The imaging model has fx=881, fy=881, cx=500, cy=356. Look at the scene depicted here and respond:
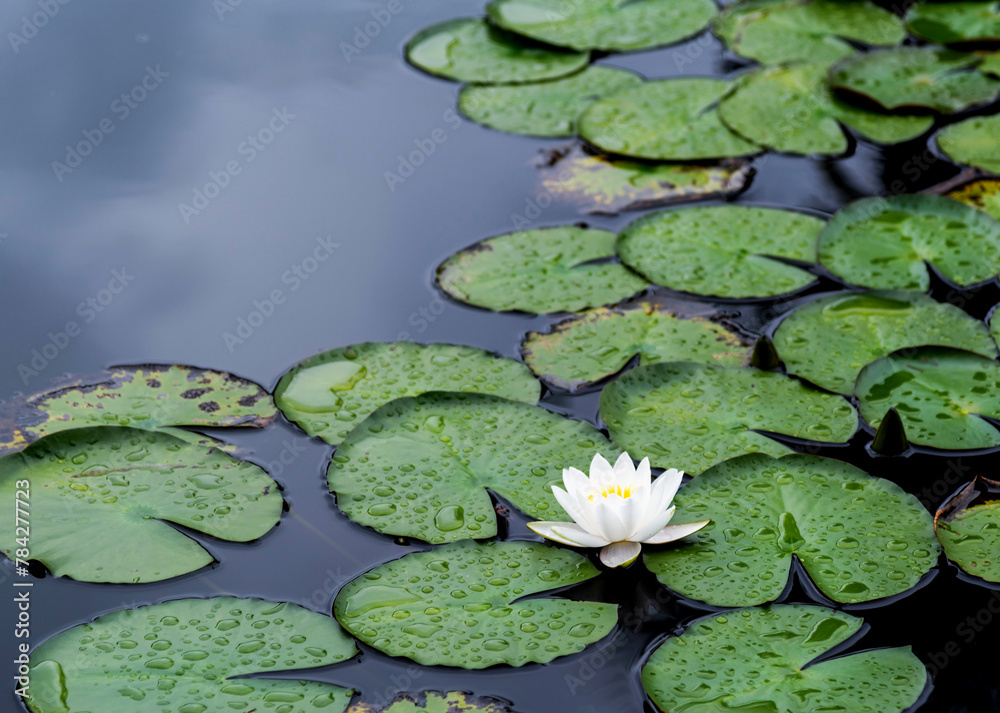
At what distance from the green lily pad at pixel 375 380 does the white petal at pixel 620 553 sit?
58cm

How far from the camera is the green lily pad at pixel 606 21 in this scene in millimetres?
4375

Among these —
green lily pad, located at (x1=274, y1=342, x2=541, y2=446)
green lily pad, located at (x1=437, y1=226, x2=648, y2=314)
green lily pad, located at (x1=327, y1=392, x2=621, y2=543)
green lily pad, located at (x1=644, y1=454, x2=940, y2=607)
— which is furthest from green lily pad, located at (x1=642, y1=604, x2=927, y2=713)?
green lily pad, located at (x1=437, y1=226, x2=648, y2=314)

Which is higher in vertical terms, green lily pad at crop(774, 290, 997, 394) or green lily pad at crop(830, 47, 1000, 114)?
green lily pad at crop(830, 47, 1000, 114)

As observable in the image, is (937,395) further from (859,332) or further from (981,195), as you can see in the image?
(981,195)

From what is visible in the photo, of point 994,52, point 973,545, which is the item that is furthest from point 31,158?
point 994,52

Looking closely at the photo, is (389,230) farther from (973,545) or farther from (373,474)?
(973,545)

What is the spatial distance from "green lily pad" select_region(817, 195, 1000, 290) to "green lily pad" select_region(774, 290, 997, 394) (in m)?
0.13

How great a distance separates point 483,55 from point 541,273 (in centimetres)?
175

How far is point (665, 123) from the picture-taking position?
146 inches

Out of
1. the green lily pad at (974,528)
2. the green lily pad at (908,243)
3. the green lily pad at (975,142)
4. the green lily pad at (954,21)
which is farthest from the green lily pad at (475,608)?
the green lily pad at (954,21)

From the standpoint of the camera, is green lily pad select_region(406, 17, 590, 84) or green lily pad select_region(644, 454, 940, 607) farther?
green lily pad select_region(406, 17, 590, 84)

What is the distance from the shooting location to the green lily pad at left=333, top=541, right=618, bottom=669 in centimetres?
179

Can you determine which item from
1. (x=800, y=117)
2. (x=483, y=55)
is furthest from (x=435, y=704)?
(x=483, y=55)

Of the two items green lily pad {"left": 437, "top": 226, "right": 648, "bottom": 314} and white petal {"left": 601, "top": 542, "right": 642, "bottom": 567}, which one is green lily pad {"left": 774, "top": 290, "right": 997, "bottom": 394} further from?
white petal {"left": 601, "top": 542, "right": 642, "bottom": 567}
